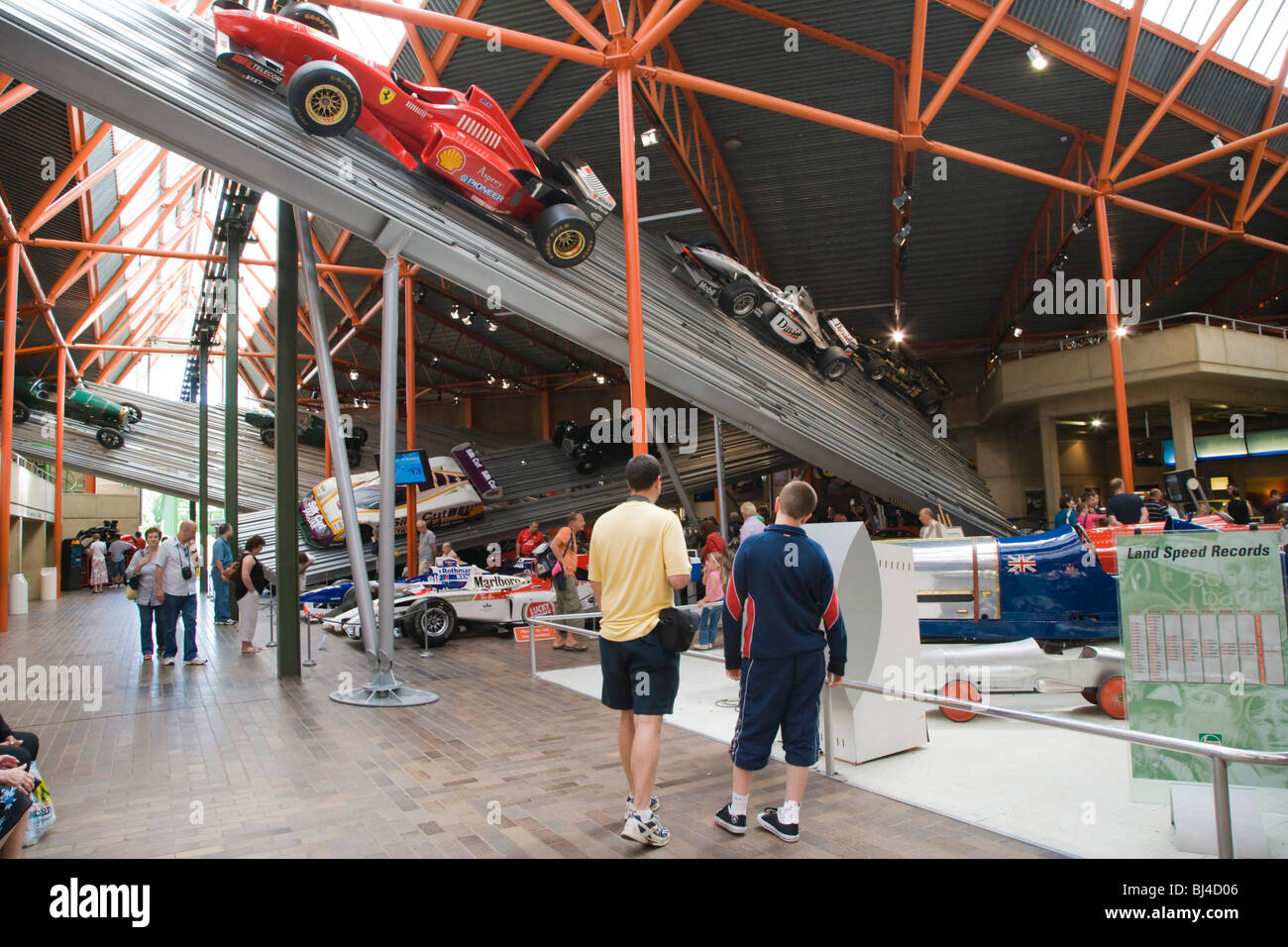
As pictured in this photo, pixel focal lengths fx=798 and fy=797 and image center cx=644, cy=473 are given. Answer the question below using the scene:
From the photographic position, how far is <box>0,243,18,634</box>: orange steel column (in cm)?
1406

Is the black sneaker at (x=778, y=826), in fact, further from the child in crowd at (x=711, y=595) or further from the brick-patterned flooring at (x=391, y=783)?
the child in crowd at (x=711, y=595)

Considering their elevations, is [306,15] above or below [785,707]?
above

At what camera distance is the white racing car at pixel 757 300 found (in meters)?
15.9

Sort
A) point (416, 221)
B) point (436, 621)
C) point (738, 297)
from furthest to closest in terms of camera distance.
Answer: point (738, 297), point (436, 621), point (416, 221)

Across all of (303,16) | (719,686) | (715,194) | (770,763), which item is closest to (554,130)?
(303,16)

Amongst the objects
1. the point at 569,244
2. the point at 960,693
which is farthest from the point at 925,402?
the point at 960,693

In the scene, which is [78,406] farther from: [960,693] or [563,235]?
[960,693]

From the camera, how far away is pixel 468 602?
11.4 metres

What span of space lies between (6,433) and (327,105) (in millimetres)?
10626

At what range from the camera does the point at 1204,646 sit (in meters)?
3.65

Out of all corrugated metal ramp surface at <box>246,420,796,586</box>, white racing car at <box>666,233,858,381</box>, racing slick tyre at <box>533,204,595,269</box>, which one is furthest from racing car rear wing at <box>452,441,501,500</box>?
racing slick tyre at <box>533,204,595,269</box>

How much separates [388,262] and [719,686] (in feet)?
18.0
